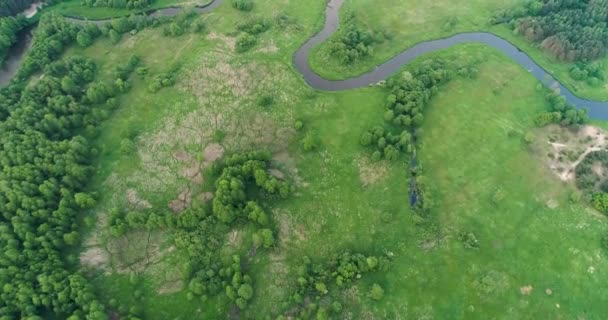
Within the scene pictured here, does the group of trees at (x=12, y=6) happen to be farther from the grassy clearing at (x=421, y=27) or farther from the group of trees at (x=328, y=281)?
the group of trees at (x=328, y=281)

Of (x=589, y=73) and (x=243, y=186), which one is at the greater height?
(x=589, y=73)

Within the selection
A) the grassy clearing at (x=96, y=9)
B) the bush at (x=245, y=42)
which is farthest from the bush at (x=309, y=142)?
the grassy clearing at (x=96, y=9)

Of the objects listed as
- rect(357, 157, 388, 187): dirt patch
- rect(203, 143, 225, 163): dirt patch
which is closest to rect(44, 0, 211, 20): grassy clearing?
rect(203, 143, 225, 163): dirt patch

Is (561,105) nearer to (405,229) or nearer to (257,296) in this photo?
(405,229)

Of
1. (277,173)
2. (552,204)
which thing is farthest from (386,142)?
(552,204)

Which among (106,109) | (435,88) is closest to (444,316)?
(435,88)

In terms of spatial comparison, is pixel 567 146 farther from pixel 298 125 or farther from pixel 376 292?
pixel 298 125

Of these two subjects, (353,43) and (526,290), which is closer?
(526,290)
